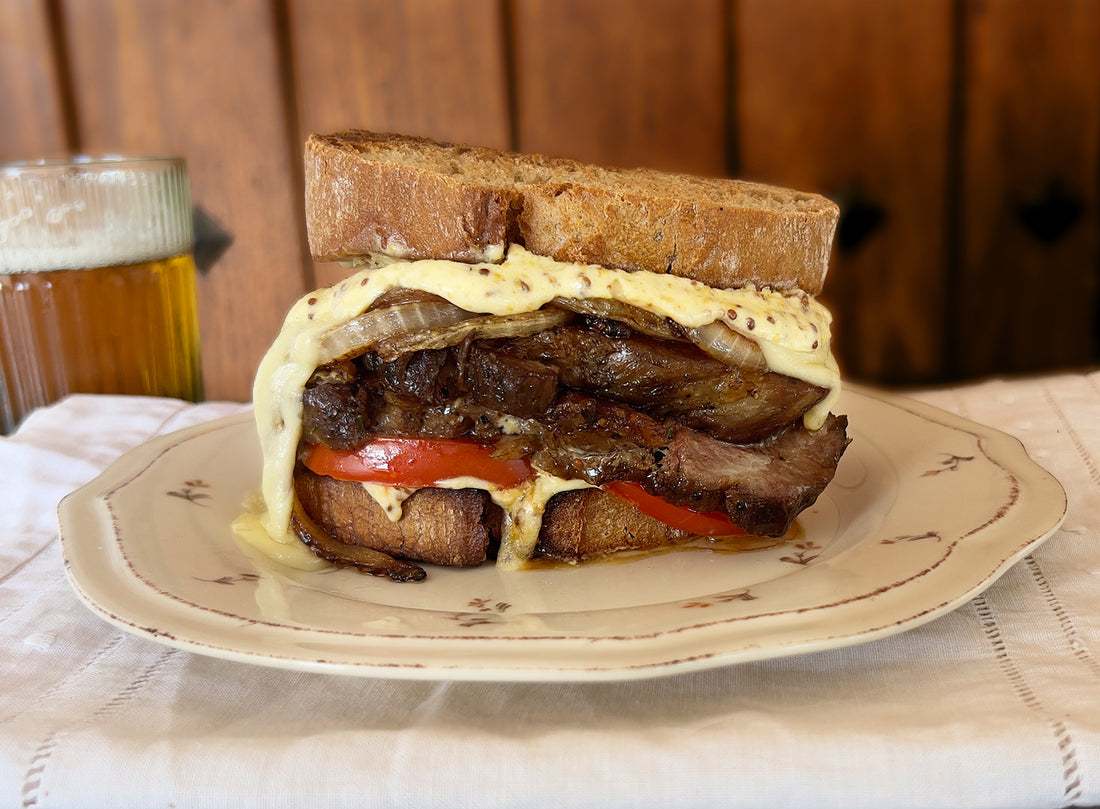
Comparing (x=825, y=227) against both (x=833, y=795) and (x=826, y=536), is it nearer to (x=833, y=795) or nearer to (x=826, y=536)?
(x=826, y=536)

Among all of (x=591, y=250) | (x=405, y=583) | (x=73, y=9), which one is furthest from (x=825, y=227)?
(x=73, y=9)

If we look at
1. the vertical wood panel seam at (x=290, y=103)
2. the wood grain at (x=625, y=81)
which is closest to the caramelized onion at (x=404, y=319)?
the vertical wood panel seam at (x=290, y=103)

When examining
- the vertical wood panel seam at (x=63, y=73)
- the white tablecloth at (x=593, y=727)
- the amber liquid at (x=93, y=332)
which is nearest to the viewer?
the white tablecloth at (x=593, y=727)

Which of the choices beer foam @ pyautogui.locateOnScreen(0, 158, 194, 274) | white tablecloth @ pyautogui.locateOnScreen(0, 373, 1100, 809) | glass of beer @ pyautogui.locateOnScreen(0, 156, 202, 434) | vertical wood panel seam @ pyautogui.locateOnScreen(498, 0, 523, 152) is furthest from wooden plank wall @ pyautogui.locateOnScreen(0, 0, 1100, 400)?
white tablecloth @ pyautogui.locateOnScreen(0, 373, 1100, 809)

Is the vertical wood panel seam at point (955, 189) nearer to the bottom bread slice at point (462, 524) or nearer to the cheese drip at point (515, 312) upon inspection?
the cheese drip at point (515, 312)

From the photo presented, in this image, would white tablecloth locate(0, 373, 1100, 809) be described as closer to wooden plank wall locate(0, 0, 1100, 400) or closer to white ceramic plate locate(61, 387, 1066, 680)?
white ceramic plate locate(61, 387, 1066, 680)


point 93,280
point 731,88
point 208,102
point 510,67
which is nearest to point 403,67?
point 510,67

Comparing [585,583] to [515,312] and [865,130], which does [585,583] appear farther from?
[865,130]
